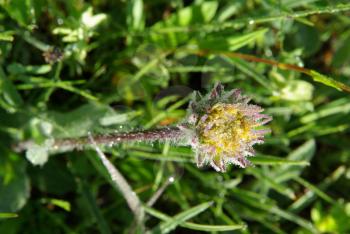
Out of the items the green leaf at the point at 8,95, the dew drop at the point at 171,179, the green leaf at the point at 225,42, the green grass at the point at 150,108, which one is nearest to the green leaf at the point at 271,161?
the green grass at the point at 150,108

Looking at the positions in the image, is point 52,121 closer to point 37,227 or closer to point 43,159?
point 43,159

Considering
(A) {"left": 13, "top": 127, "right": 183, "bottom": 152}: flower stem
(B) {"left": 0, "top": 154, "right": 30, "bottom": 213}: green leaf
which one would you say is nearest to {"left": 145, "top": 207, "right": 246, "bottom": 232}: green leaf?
(A) {"left": 13, "top": 127, "right": 183, "bottom": 152}: flower stem

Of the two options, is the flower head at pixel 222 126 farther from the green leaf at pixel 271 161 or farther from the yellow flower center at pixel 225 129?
the green leaf at pixel 271 161

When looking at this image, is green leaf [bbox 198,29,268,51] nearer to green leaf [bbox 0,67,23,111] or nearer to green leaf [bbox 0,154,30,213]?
green leaf [bbox 0,67,23,111]

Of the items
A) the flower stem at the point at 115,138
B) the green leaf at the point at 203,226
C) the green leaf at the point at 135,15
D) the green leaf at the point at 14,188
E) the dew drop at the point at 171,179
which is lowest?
the green leaf at the point at 203,226

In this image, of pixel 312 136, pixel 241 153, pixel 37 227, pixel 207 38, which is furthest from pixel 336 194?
pixel 37 227

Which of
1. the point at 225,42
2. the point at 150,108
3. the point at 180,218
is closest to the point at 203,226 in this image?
the point at 180,218

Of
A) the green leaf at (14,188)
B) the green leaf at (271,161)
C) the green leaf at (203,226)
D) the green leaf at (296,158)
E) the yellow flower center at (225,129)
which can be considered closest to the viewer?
the yellow flower center at (225,129)

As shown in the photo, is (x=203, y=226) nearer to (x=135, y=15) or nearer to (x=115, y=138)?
(x=115, y=138)
